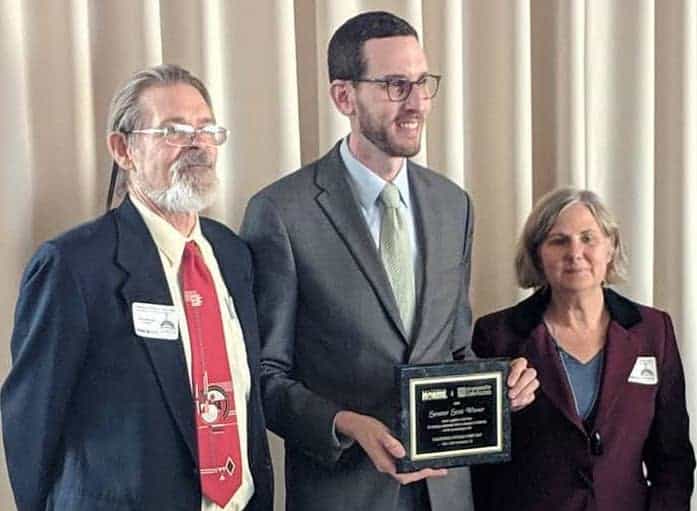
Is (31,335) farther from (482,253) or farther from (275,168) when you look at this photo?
(482,253)

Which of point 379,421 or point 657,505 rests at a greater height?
point 379,421

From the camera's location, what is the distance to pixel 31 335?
1702 mm

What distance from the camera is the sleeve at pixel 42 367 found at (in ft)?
5.55

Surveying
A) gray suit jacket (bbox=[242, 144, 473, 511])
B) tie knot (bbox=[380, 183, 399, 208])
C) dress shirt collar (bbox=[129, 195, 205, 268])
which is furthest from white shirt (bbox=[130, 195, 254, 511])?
tie knot (bbox=[380, 183, 399, 208])

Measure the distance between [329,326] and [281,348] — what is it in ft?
0.34

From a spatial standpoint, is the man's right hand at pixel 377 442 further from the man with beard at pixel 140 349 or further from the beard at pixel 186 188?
the beard at pixel 186 188

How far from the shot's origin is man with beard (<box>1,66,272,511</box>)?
1.71m

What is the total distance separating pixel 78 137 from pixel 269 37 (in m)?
0.51

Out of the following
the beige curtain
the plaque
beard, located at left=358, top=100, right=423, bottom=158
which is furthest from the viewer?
the beige curtain

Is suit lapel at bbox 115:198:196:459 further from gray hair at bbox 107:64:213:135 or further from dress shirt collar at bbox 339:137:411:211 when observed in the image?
dress shirt collar at bbox 339:137:411:211

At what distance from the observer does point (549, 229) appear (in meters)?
2.33

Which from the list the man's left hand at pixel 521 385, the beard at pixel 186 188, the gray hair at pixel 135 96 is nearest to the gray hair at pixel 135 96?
the gray hair at pixel 135 96

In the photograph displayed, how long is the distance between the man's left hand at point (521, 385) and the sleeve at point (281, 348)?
1.19 ft

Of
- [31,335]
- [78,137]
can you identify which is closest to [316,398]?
[31,335]
